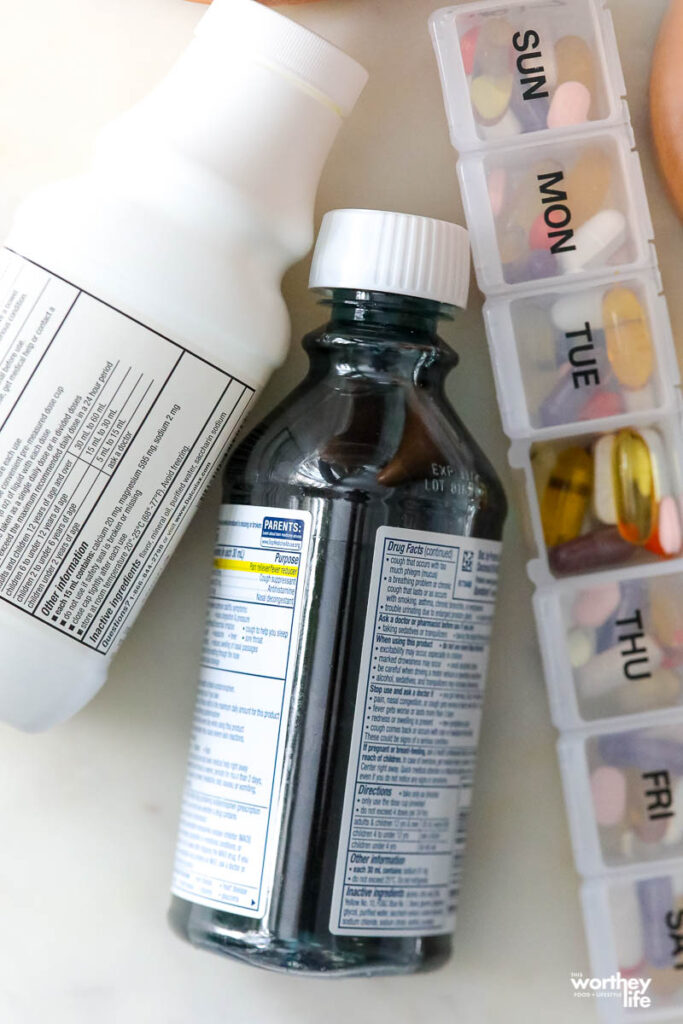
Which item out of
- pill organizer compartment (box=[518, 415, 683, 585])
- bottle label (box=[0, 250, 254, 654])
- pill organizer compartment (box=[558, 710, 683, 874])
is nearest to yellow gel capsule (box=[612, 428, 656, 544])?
pill organizer compartment (box=[518, 415, 683, 585])

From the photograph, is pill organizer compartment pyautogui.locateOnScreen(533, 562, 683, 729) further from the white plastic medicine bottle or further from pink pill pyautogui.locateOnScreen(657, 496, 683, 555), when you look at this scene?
→ the white plastic medicine bottle

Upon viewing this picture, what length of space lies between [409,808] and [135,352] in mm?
263

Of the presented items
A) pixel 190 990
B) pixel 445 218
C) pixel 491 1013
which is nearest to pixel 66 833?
pixel 190 990

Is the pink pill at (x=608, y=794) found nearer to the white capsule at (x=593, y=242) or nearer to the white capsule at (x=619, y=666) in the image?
the white capsule at (x=619, y=666)

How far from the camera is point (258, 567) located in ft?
1.58

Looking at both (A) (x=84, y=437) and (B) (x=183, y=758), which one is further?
(B) (x=183, y=758)

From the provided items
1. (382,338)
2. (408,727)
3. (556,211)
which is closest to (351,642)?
(408,727)

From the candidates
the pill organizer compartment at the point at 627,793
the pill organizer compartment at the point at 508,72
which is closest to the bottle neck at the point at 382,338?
the pill organizer compartment at the point at 508,72

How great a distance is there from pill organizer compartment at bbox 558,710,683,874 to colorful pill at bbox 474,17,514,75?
0.36 metres

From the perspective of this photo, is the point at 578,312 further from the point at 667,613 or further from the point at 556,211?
the point at 667,613

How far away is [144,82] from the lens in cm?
56

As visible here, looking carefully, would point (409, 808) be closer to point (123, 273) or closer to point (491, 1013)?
point (491, 1013)

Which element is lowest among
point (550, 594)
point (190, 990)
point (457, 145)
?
point (190, 990)

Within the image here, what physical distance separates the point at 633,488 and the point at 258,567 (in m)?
0.21
